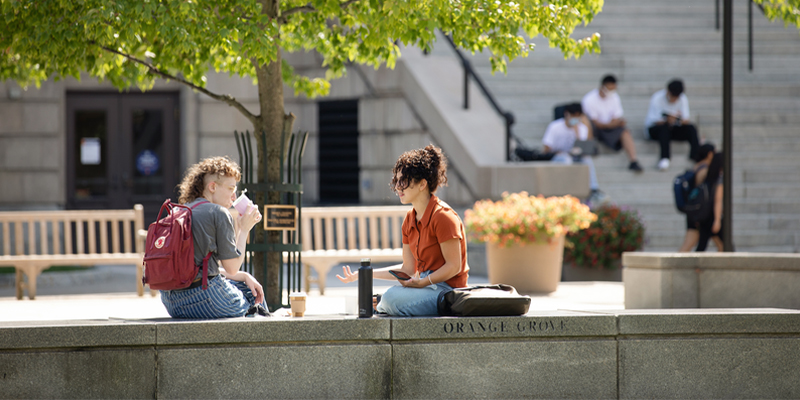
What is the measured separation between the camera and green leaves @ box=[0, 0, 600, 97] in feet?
19.1

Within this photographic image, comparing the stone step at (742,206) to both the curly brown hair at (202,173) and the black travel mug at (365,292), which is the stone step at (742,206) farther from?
the curly brown hair at (202,173)

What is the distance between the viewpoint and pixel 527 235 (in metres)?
9.48

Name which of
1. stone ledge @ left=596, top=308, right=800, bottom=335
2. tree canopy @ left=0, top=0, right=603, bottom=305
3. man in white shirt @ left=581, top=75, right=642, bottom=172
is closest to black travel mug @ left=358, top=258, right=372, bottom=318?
stone ledge @ left=596, top=308, right=800, bottom=335

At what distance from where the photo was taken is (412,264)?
18.3 feet

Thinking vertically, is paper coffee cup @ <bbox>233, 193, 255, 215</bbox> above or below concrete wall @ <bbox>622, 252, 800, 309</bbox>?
above

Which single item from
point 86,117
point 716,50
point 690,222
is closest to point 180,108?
point 86,117

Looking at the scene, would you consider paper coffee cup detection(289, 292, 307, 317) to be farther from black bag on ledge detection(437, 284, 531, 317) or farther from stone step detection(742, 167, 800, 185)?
stone step detection(742, 167, 800, 185)

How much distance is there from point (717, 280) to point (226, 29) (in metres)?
4.65

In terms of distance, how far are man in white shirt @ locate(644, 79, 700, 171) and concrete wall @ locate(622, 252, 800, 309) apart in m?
6.62


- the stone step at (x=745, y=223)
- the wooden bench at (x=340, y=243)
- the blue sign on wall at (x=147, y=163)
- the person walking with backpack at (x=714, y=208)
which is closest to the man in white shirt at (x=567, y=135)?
the stone step at (x=745, y=223)

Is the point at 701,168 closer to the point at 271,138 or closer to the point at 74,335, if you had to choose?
the point at 271,138

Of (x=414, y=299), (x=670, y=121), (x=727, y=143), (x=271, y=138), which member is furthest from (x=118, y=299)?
(x=670, y=121)

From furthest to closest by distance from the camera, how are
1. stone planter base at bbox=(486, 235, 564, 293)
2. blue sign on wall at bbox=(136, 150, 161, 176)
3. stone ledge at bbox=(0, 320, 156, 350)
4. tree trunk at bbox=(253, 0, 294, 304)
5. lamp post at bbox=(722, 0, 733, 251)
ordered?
blue sign on wall at bbox=(136, 150, 161, 176), stone planter base at bbox=(486, 235, 564, 293), lamp post at bbox=(722, 0, 733, 251), tree trunk at bbox=(253, 0, 294, 304), stone ledge at bbox=(0, 320, 156, 350)

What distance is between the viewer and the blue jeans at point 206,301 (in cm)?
511
